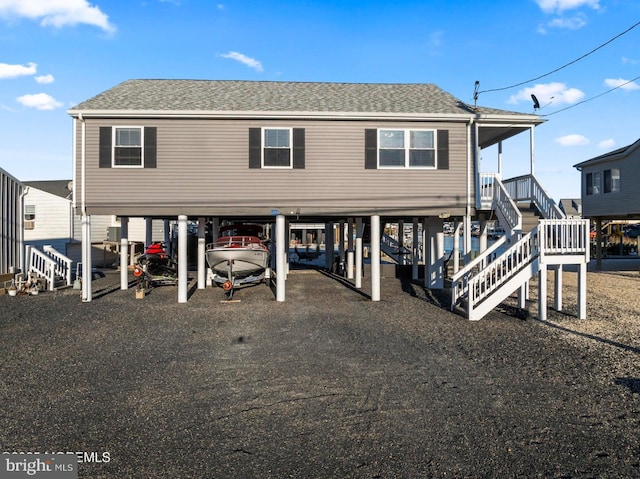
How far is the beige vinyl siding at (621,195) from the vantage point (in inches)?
898

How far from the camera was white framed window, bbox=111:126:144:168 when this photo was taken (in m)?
13.7

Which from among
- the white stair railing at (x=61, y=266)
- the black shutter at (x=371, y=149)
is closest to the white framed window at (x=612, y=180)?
the black shutter at (x=371, y=149)

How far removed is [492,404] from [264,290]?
11.8m

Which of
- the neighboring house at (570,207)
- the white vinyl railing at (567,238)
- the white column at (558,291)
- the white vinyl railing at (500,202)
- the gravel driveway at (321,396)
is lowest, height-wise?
the gravel driveway at (321,396)

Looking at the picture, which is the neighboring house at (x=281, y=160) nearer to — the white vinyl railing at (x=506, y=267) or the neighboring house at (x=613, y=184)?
the white vinyl railing at (x=506, y=267)

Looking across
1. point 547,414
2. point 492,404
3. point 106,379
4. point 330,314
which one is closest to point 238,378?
point 106,379

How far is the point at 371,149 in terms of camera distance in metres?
14.0

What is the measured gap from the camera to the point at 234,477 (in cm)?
429

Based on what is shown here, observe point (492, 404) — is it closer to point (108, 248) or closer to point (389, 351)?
point (389, 351)

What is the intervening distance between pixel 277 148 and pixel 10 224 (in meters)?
11.4

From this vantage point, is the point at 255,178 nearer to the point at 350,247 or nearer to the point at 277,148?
the point at 277,148

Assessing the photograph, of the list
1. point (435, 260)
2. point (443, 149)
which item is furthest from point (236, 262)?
point (443, 149)

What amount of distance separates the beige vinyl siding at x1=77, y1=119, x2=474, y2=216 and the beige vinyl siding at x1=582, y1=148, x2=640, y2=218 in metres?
14.3

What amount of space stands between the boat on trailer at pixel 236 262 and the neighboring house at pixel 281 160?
1927 mm
